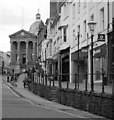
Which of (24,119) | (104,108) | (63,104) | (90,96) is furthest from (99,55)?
(24,119)

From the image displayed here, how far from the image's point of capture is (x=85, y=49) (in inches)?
1570

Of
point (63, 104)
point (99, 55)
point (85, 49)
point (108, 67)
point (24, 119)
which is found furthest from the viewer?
point (85, 49)

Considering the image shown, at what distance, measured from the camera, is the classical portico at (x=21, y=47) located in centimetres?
14825

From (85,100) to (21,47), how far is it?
131018 millimetres

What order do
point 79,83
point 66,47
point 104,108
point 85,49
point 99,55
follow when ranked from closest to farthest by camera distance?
point 104,108 → point 79,83 → point 99,55 → point 85,49 → point 66,47

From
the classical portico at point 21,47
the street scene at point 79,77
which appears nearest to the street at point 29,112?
the street scene at point 79,77

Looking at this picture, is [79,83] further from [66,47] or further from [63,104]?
[66,47]

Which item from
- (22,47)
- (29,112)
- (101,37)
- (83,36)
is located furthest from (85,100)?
(22,47)

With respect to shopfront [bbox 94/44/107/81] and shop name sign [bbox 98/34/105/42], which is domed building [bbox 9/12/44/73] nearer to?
shopfront [bbox 94/44/107/81]

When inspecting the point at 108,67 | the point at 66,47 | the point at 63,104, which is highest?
the point at 66,47

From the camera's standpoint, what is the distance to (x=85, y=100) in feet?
72.6

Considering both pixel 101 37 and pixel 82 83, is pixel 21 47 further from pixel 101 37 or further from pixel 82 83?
pixel 82 83

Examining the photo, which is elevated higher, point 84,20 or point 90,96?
point 84,20

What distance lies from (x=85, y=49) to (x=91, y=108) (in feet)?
63.5
